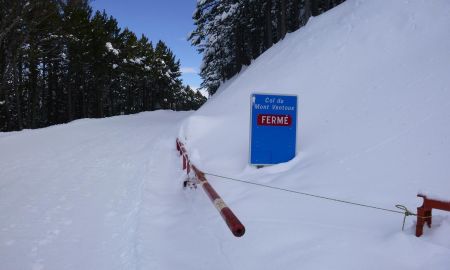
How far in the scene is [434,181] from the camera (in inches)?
179

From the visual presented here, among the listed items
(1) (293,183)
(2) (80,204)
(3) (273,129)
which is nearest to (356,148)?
(1) (293,183)

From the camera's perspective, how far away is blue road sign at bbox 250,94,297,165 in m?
7.62

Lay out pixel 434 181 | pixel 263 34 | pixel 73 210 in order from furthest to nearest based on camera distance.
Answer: pixel 263 34 < pixel 73 210 < pixel 434 181

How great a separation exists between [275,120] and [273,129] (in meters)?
0.20

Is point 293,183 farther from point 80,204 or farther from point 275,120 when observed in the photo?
point 80,204

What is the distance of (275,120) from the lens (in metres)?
7.71

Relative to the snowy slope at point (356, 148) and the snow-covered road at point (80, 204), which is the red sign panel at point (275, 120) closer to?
the snowy slope at point (356, 148)

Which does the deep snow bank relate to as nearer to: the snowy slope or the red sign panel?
the snowy slope

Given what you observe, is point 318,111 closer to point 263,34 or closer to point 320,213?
point 320,213

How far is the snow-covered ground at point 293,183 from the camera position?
4.04 metres

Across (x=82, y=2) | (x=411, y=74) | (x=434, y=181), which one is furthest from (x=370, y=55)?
(x=82, y=2)

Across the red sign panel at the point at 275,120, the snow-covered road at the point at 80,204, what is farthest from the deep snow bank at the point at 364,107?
the snow-covered road at the point at 80,204

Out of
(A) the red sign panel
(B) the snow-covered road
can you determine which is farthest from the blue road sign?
(B) the snow-covered road

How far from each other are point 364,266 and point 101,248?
3.23 meters
